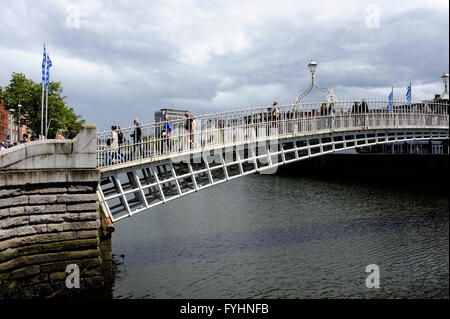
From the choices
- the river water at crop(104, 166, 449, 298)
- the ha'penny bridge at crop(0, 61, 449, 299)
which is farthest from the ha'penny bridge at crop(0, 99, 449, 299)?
the river water at crop(104, 166, 449, 298)

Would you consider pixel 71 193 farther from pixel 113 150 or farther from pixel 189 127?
pixel 189 127

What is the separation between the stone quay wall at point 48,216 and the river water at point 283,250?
63.6 inches

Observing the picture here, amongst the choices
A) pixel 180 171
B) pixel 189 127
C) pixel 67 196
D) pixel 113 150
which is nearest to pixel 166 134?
pixel 189 127

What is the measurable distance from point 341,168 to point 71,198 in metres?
40.8

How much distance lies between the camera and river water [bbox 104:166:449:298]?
1205 cm

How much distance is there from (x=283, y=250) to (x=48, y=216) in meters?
8.64

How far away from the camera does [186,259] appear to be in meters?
14.4

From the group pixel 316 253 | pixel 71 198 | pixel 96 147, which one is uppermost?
pixel 96 147

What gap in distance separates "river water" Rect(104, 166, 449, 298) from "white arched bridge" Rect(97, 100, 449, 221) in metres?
2.18

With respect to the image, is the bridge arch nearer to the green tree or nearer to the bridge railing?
the bridge railing

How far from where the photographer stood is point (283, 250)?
15.9 metres

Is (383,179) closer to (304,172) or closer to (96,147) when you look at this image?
(304,172)
